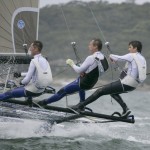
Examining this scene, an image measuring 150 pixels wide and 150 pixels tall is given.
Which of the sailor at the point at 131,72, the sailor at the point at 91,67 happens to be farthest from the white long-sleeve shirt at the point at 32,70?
the sailor at the point at 131,72

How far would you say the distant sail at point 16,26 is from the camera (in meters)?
14.0

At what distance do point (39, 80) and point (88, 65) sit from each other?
924mm

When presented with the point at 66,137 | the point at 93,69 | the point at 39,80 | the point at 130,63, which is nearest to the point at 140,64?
the point at 130,63

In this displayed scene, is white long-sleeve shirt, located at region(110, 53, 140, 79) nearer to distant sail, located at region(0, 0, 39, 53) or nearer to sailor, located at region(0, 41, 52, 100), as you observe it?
sailor, located at region(0, 41, 52, 100)

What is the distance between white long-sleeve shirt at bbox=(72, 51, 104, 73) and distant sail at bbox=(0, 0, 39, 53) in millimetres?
3160

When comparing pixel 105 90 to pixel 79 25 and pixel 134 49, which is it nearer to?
pixel 134 49

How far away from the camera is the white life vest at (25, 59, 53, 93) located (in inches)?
445

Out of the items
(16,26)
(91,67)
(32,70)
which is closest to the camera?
(91,67)

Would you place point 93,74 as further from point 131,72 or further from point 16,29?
point 16,29

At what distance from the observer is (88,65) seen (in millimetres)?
11141

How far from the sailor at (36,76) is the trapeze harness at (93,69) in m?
0.60

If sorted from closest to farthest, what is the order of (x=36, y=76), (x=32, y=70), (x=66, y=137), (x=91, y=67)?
(x=91, y=67) < (x=32, y=70) < (x=36, y=76) < (x=66, y=137)

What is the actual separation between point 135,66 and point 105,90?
0.68 metres

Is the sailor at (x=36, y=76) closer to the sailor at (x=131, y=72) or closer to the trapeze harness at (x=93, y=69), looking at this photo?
the trapeze harness at (x=93, y=69)
